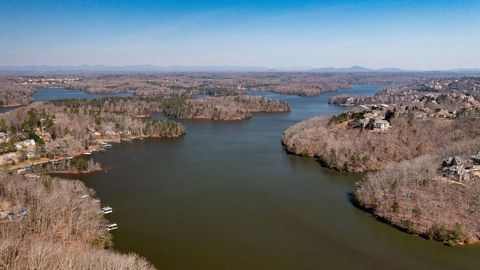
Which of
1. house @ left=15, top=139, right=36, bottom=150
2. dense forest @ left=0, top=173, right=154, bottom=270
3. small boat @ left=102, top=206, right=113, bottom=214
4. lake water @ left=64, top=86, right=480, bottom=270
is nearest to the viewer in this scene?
dense forest @ left=0, top=173, right=154, bottom=270

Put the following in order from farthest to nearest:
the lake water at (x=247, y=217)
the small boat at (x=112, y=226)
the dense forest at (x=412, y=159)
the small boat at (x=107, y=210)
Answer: the small boat at (x=107, y=210), the dense forest at (x=412, y=159), the small boat at (x=112, y=226), the lake water at (x=247, y=217)

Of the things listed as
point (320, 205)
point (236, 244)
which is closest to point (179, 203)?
point (236, 244)

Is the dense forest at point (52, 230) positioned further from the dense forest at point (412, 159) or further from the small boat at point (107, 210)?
the dense forest at point (412, 159)

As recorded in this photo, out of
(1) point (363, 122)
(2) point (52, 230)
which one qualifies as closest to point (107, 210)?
(2) point (52, 230)

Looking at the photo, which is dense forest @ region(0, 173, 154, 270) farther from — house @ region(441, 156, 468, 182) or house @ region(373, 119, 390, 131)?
house @ region(373, 119, 390, 131)

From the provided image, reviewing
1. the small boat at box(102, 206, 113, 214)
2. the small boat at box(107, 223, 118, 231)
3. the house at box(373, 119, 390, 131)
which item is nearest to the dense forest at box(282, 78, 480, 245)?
the house at box(373, 119, 390, 131)

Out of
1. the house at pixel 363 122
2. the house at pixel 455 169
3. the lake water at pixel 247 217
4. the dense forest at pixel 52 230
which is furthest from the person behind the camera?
the house at pixel 363 122

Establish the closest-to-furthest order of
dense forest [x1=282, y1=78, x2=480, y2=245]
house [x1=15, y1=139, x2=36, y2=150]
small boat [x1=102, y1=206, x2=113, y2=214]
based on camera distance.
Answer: dense forest [x1=282, y1=78, x2=480, y2=245] → small boat [x1=102, y1=206, x2=113, y2=214] → house [x1=15, y1=139, x2=36, y2=150]

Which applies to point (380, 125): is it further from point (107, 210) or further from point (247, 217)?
point (107, 210)

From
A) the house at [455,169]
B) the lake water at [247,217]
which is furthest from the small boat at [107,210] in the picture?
the house at [455,169]
